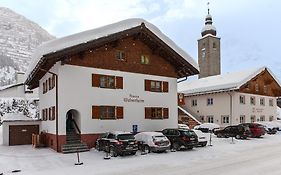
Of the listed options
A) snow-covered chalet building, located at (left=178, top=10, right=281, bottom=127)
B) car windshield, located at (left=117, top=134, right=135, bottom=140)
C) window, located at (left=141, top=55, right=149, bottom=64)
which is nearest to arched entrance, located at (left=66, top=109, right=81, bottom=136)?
car windshield, located at (left=117, top=134, right=135, bottom=140)

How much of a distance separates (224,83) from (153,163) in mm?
26281

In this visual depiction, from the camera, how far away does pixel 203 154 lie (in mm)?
21188

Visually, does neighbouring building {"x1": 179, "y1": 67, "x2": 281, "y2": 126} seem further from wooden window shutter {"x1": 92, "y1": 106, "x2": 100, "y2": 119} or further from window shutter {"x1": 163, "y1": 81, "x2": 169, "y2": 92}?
wooden window shutter {"x1": 92, "y1": 106, "x2": 100, "y2": 119}

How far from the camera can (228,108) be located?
40375mm

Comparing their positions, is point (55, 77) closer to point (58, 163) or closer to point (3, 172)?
point (58, 163)

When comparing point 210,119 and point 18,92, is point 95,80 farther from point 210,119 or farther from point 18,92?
point 18,92

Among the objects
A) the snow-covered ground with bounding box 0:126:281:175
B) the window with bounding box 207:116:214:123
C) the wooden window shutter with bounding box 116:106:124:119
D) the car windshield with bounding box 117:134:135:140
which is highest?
the wooden window shutter with bounding box 116:106:124:119

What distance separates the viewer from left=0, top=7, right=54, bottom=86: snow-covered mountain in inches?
6014

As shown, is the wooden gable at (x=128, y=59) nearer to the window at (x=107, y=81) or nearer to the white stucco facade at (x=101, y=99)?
the white stucco facade at (x=101, y=99)

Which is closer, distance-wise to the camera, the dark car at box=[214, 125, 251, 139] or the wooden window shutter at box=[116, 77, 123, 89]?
the wooden window shutter at box=[116, 77, 123, 89]

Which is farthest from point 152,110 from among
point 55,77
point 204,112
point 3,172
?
point 204,112

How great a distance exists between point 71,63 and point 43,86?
6910mm

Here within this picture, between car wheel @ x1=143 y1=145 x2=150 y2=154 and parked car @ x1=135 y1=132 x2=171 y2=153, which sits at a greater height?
parked car @ x1=135 y1=132 x2=171 y2=153

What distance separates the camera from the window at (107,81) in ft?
81.0
